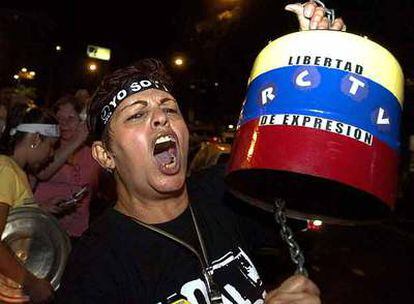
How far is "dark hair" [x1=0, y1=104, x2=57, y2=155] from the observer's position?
3.89 metres

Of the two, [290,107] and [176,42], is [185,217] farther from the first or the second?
[176,42]

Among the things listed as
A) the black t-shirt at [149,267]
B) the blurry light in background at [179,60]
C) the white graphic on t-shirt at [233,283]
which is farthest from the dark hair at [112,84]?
the blurry light in background at [179,60]

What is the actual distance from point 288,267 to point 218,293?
19.2 feet

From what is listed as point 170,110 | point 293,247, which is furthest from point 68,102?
point 293,247

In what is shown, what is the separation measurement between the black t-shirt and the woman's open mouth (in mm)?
225

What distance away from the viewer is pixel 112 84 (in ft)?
7.94

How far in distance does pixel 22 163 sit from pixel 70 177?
3.67ft

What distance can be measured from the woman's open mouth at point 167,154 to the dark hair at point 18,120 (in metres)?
1.91

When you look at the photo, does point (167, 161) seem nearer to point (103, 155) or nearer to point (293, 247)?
point (103, 155)

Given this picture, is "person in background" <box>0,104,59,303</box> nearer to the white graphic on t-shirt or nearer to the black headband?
the black headband

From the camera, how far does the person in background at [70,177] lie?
4723 millimetres

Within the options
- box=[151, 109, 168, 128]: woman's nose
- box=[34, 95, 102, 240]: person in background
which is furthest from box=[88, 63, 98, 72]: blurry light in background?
box=[151, 109, 168, 128]: woman's nose

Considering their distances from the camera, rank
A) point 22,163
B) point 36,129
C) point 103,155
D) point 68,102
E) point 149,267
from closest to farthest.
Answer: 1. point 149,267
2. point 103,155
3. point 22,163
4. point 36,129
5. point 68,102

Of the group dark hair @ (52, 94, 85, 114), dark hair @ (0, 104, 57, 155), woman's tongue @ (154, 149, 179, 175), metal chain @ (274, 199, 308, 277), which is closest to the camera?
metal chain @ (274, 199, 308, 277)
